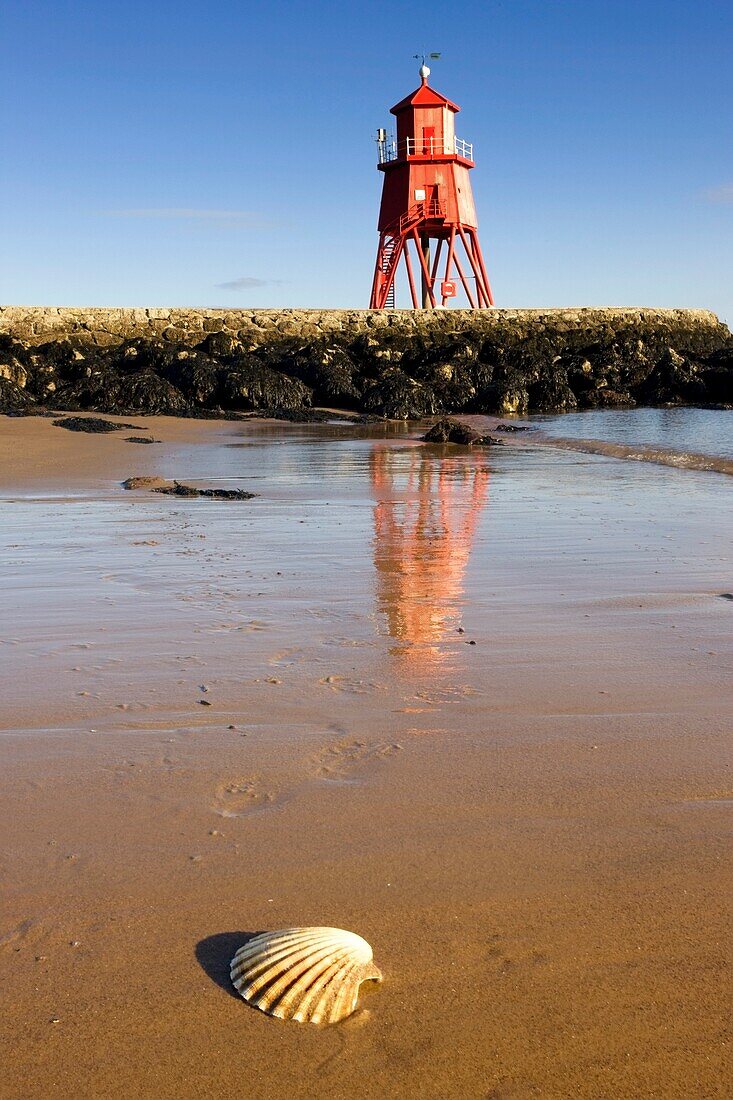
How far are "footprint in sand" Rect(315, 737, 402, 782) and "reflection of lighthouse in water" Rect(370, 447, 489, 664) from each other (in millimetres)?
903

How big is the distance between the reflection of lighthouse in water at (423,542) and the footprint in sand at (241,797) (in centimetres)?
129

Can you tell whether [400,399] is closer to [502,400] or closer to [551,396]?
[502,400]

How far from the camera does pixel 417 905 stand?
7.13 feet

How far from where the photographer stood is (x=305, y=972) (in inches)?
73.7

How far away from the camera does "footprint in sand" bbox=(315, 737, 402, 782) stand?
2854 mm

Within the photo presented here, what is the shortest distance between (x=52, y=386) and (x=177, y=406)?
3.48m

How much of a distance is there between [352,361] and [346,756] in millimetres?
22205

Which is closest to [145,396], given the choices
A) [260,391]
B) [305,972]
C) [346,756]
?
[260,391]

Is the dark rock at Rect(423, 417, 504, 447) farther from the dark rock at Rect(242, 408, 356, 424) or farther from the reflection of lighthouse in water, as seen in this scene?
the dark rock at Rect(242, 408, 356, 424)

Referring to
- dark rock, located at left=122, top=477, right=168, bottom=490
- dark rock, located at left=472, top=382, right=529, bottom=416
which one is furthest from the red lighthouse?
dark rock, located at left=122, top=477, right=168, bottom=490

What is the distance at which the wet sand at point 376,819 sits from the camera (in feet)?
5.71

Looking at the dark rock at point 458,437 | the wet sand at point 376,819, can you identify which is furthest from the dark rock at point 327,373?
the wet sand at point 376,819

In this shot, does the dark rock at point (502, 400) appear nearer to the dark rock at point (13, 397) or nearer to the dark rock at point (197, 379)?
the dark rock at point (197, 379)

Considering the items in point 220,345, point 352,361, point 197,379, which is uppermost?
point 220,345
